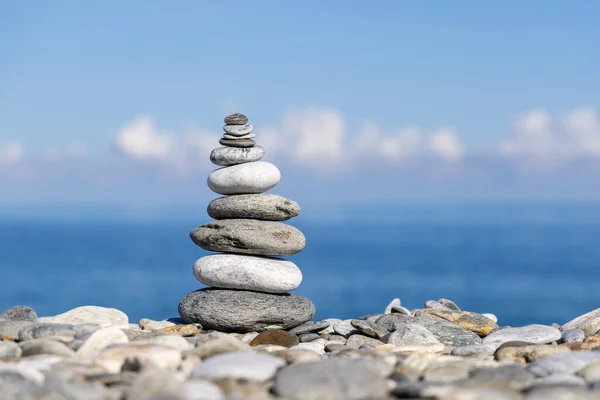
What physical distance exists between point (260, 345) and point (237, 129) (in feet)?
11.7

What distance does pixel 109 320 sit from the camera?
11.7 m

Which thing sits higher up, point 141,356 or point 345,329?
point 345,329

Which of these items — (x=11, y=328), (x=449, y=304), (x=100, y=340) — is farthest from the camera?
(x=449, y=304)

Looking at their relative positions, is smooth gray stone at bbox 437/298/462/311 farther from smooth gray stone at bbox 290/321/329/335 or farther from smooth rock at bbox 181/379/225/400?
smooth rock at bbox 181/379/225/400

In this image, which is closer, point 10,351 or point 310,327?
point 10,351

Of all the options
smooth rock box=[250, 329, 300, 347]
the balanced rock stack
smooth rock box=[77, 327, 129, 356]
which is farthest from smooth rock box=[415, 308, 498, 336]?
smooth rock box=[77, 327, 129, 356]

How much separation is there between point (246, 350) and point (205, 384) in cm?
159

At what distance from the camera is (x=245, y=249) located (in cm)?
1127

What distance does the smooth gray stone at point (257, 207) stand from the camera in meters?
11.5

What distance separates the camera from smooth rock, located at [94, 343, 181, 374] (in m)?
6.66

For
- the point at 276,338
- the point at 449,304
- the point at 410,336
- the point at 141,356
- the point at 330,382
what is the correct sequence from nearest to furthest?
the point at 330,382 → the point at 141,356 → the point at 410,336 → the point at 276,338 → the point at 449,304

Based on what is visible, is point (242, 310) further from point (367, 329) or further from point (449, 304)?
point (449, 304)

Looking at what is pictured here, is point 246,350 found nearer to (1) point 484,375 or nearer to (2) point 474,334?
(1) point 484,375

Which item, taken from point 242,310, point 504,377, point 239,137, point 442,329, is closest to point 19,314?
point 242,310
